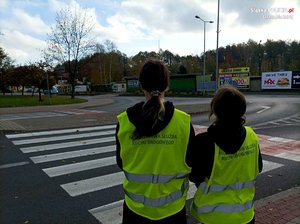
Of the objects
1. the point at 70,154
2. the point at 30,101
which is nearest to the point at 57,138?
the point at 70,154

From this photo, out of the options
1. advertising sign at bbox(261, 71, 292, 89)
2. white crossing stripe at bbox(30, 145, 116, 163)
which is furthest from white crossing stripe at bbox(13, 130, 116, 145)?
advertising sign at bbox(261, 71, 292, 89)

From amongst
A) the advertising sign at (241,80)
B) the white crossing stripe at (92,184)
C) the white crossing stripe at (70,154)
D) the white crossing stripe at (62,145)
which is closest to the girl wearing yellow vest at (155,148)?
the white crossing stripe at (92,184)

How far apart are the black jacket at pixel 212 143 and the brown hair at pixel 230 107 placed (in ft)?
0.16

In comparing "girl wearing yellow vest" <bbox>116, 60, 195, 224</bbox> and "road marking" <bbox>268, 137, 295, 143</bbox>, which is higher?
"girl wearing yellow vest" <bbox>116, 60, 195, 224</bbox>

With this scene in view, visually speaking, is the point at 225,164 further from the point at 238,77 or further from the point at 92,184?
the point at 238,77

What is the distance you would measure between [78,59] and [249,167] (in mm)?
41318

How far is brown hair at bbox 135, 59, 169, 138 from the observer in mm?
2035

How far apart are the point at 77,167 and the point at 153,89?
16.3 feet

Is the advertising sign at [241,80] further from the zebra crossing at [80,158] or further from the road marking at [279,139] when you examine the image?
the zebra crossing at [80,158]

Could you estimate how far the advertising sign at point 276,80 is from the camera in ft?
144

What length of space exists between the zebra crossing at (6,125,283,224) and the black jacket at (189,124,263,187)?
2.29 meters

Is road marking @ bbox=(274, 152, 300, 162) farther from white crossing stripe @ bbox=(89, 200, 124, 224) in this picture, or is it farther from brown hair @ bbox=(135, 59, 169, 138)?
brown hair @ bbox=(135, 59, 169, 138)

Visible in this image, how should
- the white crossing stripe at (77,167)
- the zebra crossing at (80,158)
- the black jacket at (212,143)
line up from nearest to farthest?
the black jacket at (212,143), the zebra crossing at (80,158), the white crossing stripe at (77,167)

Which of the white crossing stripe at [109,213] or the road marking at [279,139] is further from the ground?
the white crossing stripe at [109,213]
